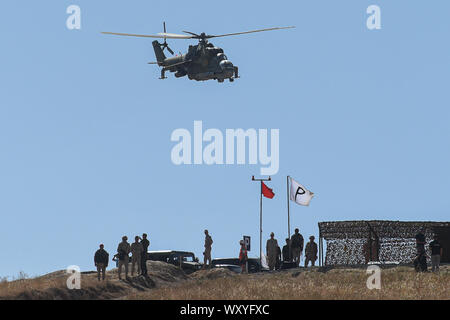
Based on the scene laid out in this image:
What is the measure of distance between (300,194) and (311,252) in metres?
4.66

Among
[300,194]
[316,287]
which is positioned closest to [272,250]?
[300,194]

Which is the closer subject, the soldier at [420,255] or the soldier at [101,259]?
the soldier at [420,255]

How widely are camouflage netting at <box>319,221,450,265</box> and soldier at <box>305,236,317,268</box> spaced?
49.4 inches

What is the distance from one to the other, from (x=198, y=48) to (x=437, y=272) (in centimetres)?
2876

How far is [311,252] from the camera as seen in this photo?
41.9 m

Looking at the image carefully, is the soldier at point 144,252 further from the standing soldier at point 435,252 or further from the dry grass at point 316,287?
the standing soldier at point 435,252

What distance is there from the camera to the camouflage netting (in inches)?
1670

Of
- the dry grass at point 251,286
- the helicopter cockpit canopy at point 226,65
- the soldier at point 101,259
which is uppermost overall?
the helicopter cockpit canopy at point 226,65

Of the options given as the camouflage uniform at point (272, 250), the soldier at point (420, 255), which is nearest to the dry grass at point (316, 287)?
the soldier at point (420, 255)

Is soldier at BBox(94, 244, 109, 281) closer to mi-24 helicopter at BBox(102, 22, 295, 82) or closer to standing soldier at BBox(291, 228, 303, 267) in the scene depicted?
standing soldier at BBox(291, 228, 303, 267)

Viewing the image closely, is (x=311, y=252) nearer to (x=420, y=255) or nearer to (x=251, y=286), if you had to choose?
(x=420, y=255)

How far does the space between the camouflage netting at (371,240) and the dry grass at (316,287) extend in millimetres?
3466

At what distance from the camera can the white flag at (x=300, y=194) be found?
150 feet

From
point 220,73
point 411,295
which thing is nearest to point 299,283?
point 411,295
